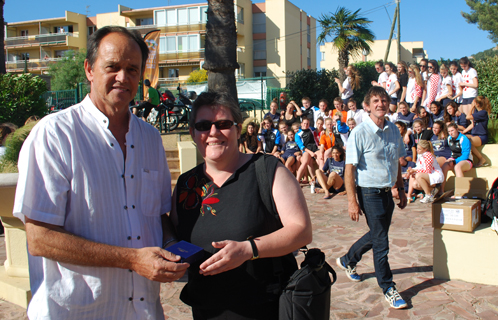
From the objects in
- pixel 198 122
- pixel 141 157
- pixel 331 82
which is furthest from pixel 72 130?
pixel 331 82

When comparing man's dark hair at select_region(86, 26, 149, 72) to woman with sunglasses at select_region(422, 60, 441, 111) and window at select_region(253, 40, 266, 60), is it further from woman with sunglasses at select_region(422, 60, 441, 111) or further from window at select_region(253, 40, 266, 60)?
window at select_region(253, 40, 266, 60)

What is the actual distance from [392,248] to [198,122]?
456 centimetres

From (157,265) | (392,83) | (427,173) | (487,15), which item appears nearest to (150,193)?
(157,265)

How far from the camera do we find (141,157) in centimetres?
198

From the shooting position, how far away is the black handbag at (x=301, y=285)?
76.1 inches

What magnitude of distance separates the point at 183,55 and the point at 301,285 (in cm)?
4496

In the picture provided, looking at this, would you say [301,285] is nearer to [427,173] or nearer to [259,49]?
[427,173]

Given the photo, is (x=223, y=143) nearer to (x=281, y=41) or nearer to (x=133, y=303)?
(x=133, y=303)

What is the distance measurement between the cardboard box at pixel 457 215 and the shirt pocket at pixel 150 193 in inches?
145

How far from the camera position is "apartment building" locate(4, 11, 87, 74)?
52.3 m

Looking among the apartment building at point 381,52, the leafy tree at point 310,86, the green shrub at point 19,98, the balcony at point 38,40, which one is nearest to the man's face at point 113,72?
the green shrub at point 19,98

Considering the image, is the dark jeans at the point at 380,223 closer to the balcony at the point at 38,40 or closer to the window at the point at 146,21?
the window at the point at 146,21

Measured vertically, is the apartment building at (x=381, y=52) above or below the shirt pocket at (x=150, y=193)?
above

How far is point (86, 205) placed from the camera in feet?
5.75
